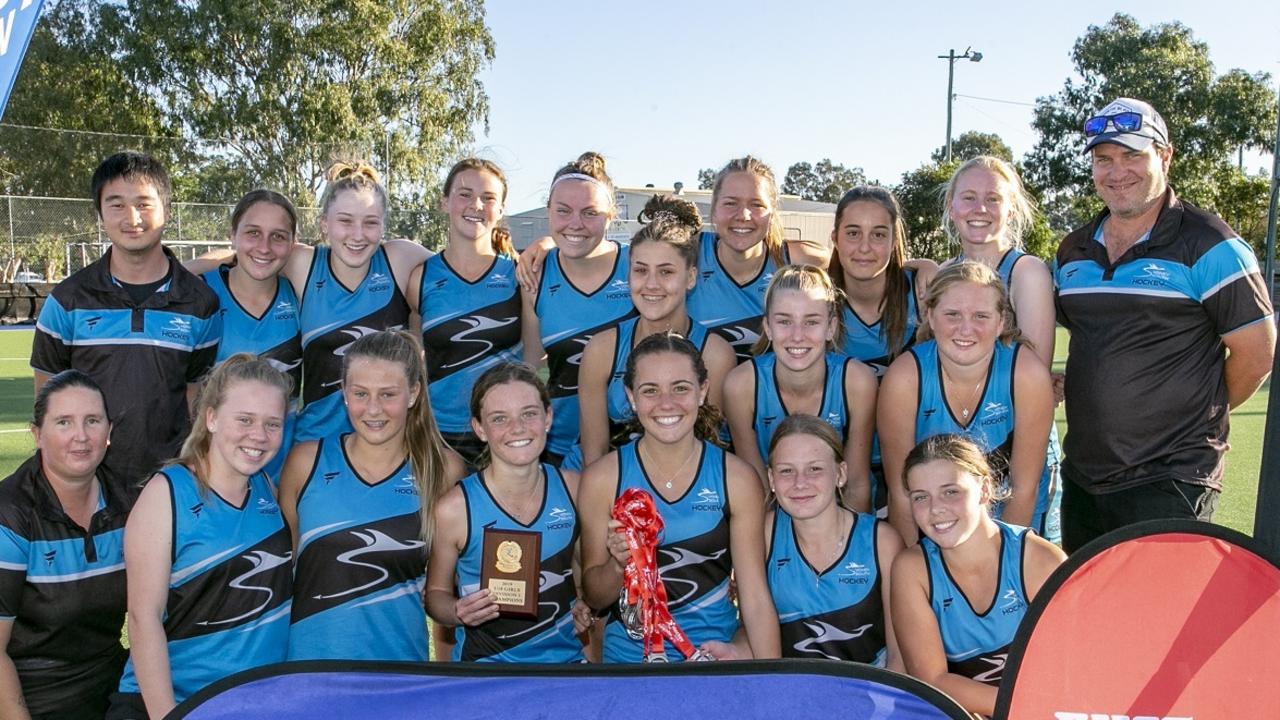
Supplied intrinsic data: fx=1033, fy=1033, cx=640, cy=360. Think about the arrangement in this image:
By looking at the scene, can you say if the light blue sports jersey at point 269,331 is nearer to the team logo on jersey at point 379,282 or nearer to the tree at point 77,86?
the team logo on jersey at point 379,282

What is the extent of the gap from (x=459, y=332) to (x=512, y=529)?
1331 mm

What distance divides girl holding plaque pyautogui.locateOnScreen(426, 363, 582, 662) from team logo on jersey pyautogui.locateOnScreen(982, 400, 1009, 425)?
1.45m

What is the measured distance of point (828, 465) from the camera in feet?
10.9

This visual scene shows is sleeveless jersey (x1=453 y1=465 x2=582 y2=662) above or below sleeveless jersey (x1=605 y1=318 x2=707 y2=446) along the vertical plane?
below

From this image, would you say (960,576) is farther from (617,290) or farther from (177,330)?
(177,330)

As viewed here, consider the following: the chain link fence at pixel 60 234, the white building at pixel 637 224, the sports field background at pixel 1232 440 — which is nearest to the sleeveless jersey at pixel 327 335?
the sports field background at pixel 1232 440

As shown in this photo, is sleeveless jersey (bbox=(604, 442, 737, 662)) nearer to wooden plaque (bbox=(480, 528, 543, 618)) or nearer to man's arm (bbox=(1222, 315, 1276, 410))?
wooden plaque (bbox=(480, 528, 543, 618))

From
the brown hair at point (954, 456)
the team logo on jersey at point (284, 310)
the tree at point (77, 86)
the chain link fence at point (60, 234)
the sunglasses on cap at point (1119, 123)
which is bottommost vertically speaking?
the brown hair at point (954, 456)

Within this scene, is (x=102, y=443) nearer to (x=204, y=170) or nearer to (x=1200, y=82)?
(x=204, y=170)

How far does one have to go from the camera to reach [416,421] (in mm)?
3492

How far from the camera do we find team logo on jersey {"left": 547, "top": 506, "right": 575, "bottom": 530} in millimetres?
3432

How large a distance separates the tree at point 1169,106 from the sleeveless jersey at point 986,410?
93.7ft

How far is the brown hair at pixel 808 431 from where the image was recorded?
3354mm

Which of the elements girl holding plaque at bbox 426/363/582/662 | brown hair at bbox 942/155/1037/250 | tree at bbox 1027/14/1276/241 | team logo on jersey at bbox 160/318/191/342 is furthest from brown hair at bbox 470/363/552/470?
tree at bbox 1027/14/1276/241
